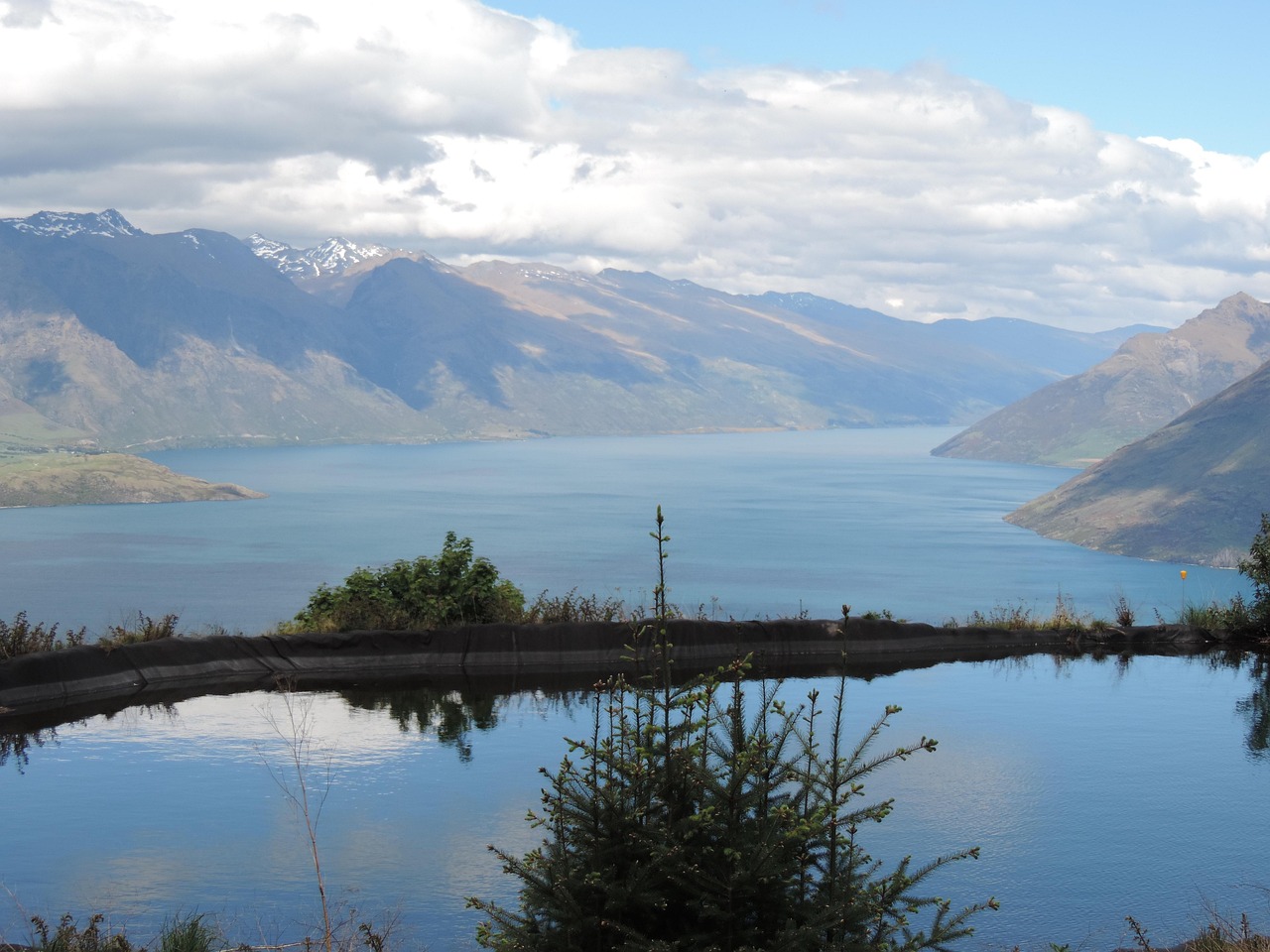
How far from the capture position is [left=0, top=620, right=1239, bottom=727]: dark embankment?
12594 millimetres

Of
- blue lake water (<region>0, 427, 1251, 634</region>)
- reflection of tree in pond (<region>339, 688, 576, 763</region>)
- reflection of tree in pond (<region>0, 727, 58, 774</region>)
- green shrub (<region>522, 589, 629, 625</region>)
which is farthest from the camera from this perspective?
blue lake water (<region>0, 427, 1251, 634</region>)

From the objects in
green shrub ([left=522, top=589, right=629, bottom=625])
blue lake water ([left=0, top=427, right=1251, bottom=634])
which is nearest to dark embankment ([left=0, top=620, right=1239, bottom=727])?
green shrub ([left=522, top=589, right=629, bottom=625])

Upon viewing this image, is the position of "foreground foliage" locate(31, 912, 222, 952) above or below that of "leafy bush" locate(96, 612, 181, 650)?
below

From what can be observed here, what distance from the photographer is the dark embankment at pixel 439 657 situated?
12.6m

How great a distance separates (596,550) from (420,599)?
89155mm

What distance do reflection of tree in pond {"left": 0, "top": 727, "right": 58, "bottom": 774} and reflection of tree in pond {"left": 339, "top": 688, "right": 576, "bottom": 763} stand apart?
8.73 feet

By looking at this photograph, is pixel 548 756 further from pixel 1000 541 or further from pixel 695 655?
pixel 1000 541

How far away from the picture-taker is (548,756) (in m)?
10.6

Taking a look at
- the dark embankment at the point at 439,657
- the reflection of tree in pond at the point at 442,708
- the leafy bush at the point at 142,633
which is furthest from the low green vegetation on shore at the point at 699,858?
the leafy bush at the point at 142,633

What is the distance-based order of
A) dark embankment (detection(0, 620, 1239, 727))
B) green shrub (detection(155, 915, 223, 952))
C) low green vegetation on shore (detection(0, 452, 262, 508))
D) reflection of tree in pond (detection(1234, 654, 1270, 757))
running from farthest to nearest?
low green vegetation on shore (detection(0, 452, 262, 508))
dark embankment (detection(0, 620, 1239, 727))
reflection of tree in pond (detection(1234, 654, 1270, 757))
green shrub (detection(155, 915, 223, 952))

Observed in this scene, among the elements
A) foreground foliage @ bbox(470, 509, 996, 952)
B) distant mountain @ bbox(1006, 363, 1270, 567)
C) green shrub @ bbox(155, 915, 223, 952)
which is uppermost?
distant mountain @ bbox(1006, 363, 1270, 567)

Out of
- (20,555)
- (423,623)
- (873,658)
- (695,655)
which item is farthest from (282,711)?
(20,555)

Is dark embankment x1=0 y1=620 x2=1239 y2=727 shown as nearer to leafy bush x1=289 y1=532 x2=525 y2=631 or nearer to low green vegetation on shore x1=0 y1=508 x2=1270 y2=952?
leafy bush x1=289 y1=532 x2=525 y2=631

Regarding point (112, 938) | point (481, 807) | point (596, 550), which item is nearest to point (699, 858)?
point (112, 938)
